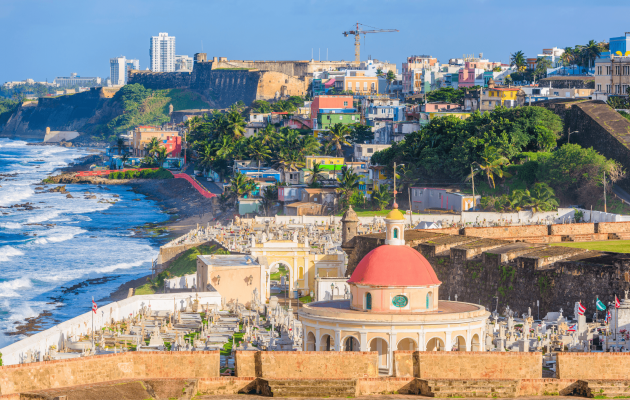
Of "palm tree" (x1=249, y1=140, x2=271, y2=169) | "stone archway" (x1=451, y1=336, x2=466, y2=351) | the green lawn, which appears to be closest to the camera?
"stone archway" (x1=451, y1=336, x2=466, y2=351)

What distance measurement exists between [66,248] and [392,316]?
49.6 metres

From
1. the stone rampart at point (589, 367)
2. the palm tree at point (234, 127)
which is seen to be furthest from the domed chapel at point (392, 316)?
the palm tree at point (234, 127)

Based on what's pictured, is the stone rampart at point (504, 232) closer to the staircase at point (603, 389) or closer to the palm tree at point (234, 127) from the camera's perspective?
the staircase at point (603, 389)

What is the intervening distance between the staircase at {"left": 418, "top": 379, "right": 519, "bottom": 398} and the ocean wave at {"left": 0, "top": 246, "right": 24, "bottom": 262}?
4899 centimetres

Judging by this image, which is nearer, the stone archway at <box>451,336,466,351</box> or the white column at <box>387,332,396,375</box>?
the white column at <box>387,332,396,375</box>

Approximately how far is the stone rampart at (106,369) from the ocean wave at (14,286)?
3327 cm

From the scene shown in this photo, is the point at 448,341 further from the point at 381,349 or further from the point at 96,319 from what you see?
the point at 96,319

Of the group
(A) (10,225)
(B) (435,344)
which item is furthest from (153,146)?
(B) (435,344)

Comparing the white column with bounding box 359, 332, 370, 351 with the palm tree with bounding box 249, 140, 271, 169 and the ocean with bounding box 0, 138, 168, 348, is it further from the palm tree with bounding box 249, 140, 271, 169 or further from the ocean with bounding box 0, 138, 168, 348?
the palm tree with bounding box 249, 140, 271, 169

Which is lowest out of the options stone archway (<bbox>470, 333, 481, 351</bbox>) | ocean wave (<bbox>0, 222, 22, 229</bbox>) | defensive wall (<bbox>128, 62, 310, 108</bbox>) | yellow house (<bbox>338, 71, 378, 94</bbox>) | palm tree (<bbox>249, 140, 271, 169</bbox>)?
stone archway (<bbox>470, 333, 481, 351</bbox>)

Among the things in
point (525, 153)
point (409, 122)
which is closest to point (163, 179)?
point (409, 122)

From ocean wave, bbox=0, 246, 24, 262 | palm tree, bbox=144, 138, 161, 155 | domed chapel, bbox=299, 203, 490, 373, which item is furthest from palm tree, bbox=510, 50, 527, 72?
domed chapel, bbox=299, 203, 490, 373

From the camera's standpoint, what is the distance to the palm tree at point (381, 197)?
70062 millimetres

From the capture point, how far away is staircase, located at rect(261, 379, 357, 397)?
20.0 metres
